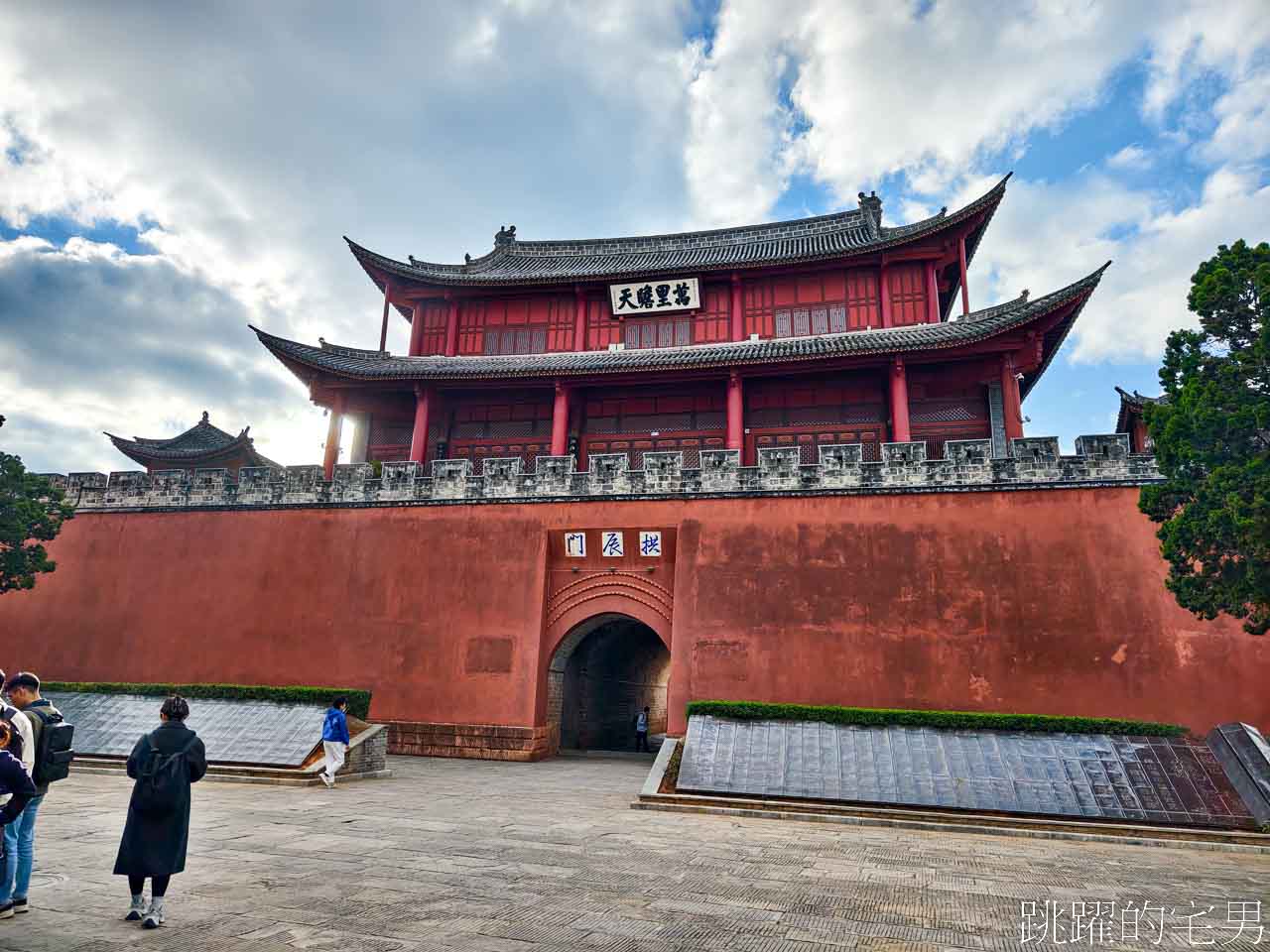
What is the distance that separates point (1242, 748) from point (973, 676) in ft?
11.0

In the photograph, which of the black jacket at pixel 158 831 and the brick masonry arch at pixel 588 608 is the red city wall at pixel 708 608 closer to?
the brick masonry arch at pixel 588 608

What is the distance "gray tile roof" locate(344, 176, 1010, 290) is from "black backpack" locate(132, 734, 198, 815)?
14.9 m

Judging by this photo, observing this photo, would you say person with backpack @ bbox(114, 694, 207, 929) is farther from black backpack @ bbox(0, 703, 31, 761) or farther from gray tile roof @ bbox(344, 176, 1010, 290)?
gray tile roof @ bbox(344, 176, 1010, 290)

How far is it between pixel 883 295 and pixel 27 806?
16.4m

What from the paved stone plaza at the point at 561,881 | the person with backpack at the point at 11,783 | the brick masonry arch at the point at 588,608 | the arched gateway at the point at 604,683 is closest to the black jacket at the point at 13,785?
the person with backpack at the point at 11,783

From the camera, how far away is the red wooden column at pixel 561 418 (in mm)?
15352

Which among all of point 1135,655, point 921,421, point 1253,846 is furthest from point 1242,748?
point 921,421

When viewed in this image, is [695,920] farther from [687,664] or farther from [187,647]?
[187,647]

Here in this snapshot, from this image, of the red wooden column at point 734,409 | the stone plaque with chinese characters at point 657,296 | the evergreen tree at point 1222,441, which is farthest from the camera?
the stone plaque with chinese characters at point 657,296

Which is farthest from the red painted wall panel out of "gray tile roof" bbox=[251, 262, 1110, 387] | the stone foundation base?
the stone foundation base

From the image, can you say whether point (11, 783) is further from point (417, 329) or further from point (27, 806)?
point (417, 329)

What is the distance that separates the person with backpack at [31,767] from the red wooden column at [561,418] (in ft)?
37.6

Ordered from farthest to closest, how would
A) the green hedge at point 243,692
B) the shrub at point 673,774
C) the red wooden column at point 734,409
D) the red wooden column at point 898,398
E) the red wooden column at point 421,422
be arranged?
1. the red wooden column at point 421,422
2. the red wooden column at point 734,409
3. the red wooden column at point 898,398
4. the green hedge at point 243,692
5. the shrub at point 673,774

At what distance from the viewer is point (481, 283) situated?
58.1 ft
